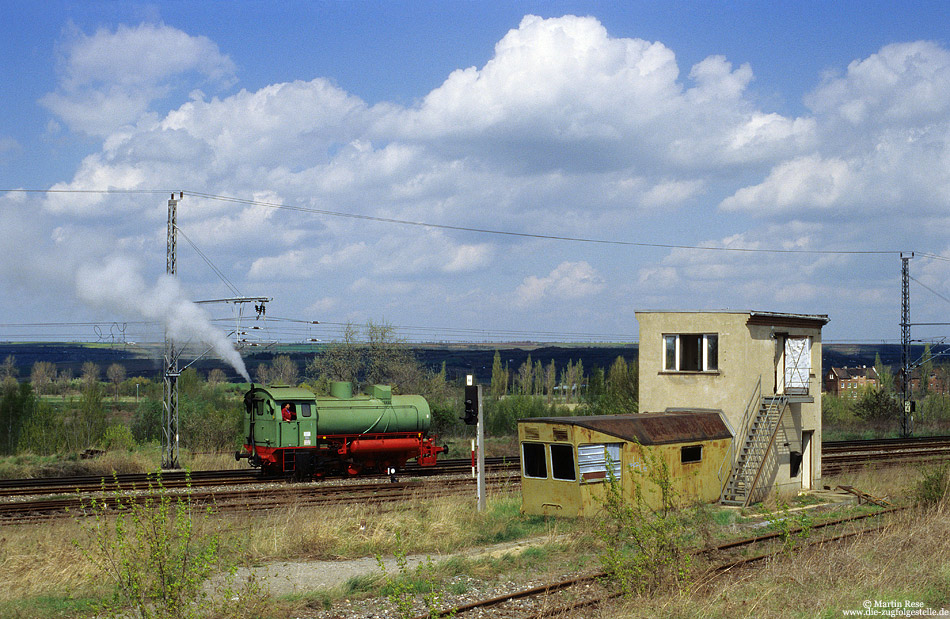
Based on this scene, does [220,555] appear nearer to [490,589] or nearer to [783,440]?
[490,589]

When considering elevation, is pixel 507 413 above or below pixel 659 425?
below

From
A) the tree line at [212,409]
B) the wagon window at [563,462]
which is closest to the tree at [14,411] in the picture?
the tree line at [212,409]

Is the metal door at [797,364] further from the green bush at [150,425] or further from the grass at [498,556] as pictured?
the green bush at [150,425]

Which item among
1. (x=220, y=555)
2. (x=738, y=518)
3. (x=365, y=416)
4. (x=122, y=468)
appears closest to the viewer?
(x=220, y=555)

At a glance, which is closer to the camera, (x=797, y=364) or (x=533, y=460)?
(x=533, y=460)

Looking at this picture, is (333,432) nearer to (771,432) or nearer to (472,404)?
(472,404)

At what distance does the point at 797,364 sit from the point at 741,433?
135 inches

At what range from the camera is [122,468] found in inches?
1273

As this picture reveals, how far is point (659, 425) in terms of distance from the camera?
796 inches

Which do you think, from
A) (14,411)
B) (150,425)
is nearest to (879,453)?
(150,425)

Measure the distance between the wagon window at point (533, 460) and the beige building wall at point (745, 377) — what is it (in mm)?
5881

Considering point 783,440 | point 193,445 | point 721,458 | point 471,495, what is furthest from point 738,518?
point 193,445

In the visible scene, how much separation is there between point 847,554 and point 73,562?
1305 cm

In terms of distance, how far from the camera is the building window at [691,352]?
77.2 feet
